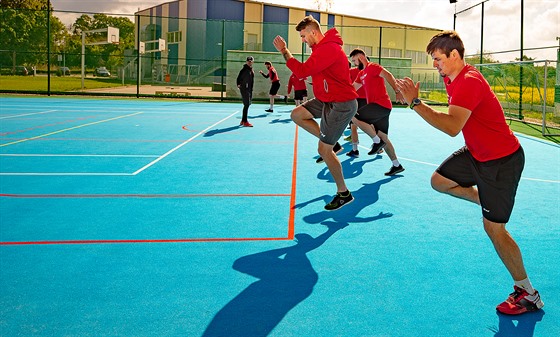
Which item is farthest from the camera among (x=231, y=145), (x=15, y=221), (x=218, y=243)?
(x=231, y=145)

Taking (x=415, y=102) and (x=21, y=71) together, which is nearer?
(x=415, y=102)

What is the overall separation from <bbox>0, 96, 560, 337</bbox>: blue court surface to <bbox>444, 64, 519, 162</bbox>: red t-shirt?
1128 mm

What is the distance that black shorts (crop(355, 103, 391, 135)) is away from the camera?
35.8 ft

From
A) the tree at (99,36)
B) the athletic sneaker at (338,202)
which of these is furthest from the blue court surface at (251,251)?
the tree at (99,36)

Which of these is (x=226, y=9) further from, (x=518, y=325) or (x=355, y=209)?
(x=518, y=325)

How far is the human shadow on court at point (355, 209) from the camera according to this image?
684 centimetres

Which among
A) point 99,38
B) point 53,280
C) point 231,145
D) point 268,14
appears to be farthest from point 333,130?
point 99,38

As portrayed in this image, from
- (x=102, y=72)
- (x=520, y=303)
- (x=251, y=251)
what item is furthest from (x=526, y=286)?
(x=102, y=72)

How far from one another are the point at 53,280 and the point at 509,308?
3.43m

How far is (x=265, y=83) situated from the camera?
3459cm

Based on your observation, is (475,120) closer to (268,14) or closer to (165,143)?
(165,143)

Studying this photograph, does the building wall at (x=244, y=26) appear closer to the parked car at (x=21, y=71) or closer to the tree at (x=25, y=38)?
the tree at (x=25, y=38)

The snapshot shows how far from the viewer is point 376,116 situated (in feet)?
36.3

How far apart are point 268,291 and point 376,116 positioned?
706cm
